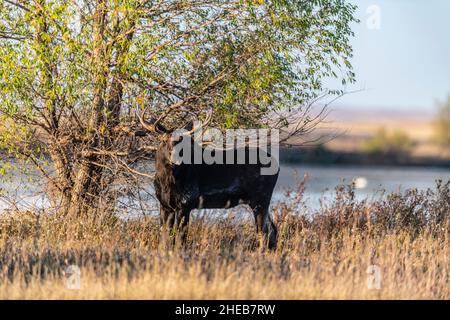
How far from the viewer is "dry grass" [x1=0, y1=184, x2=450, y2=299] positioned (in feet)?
31.6

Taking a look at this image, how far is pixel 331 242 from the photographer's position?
44.8ft

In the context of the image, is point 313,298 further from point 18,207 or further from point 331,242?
point 18,207

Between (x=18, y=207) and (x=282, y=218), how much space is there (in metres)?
5.25

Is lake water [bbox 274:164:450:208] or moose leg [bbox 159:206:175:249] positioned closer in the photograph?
moose leg [bbox 159:206:175:249]

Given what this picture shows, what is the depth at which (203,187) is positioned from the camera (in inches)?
518

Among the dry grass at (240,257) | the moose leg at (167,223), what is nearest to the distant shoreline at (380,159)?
the dry grass at (240,257)

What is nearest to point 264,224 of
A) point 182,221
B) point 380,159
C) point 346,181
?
point 182,221

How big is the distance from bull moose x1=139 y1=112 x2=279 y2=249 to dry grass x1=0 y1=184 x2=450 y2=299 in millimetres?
373

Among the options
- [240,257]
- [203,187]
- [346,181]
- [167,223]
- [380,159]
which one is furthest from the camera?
[380,159]

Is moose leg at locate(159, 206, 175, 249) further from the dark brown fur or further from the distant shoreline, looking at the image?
the distant shoreline

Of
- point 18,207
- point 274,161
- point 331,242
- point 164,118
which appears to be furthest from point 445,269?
point 18,207

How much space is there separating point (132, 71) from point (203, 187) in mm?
2379

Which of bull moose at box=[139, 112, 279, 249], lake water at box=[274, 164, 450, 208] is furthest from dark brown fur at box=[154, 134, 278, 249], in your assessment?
lake water at box=[274, 164, 450, 208]

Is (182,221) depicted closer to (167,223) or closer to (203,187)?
(167,223)
